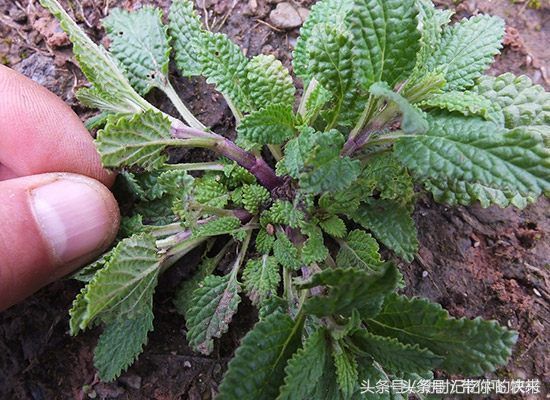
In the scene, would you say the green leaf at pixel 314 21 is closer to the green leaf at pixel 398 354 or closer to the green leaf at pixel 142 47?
the green leaf at pixel 142 47

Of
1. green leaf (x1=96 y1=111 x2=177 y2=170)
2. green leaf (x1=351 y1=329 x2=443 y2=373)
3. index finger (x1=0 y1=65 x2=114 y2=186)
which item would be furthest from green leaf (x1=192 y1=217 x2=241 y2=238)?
green leaf (x1=351 y1=329 x2=443 y2=373)

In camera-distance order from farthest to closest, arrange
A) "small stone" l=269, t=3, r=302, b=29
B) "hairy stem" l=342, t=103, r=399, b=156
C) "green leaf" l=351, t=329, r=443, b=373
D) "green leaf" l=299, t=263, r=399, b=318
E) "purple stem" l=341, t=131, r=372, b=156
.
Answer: "small stone" l=269, t=3, r=302, b=29
"purple stem" l=341, t=131, r=372, b=156
"hairy stem" l=342, t=103, r=399, b=156
"green leaf" l=351, t=329, r=443, b=373
"green leaf" l=299, t=263, r=399, b=318

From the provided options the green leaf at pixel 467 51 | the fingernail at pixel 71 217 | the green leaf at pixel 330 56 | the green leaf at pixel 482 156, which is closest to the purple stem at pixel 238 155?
the fingernail at pixel 71 217

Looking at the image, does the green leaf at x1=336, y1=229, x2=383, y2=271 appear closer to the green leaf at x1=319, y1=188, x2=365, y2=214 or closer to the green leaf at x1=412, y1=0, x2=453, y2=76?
the green leaf at x1=319, y1=188, x2=365, y2=214

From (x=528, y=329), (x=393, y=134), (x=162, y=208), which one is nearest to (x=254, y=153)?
(x=162, y=208)

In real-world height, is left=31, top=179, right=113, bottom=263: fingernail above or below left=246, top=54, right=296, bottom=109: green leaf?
below
